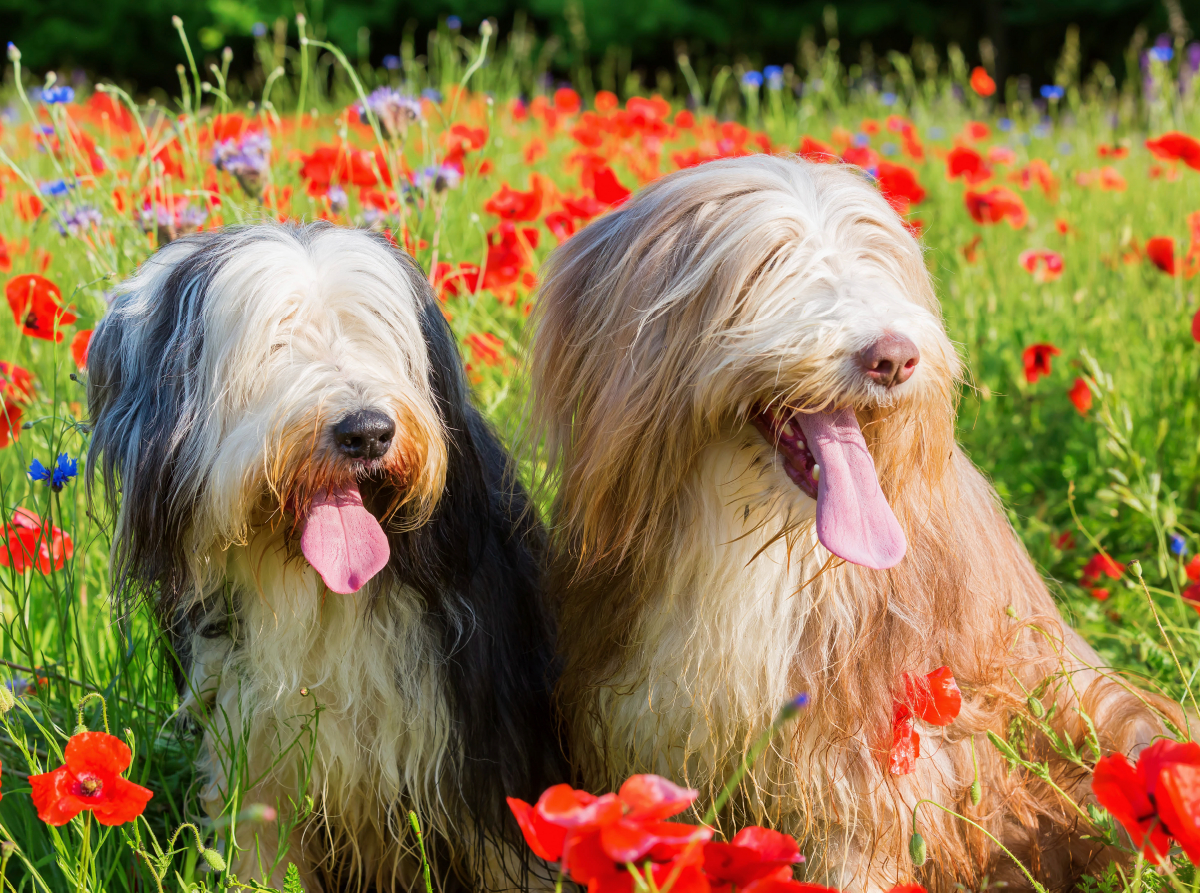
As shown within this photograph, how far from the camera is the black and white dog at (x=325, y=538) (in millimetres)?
1928

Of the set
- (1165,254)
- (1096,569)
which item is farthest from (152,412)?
(1165,254)

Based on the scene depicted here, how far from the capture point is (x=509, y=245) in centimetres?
323

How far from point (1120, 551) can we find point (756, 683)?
82.8 inches

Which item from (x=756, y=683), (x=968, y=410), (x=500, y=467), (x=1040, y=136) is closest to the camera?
(x=756, y=683)

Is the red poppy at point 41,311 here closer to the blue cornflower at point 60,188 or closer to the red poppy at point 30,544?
the red poppy at point 30,544

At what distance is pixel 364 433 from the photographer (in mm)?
1832

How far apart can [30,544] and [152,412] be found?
64 cm

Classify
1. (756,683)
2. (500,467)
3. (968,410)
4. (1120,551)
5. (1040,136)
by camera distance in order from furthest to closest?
(1040,136)
(968,410)
(1120,551)
(500,467)
(756,683)

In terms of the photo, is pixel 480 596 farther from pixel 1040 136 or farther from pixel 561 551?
pixel 1040 136

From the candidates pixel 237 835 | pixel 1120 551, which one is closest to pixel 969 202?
pixel 1120 551

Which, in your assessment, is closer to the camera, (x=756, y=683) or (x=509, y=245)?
(x=756, y=683)

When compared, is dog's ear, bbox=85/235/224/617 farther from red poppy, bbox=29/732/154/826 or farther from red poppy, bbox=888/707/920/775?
red poppy, bbox=888/707/920/775

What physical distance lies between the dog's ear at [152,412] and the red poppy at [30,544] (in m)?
0.17

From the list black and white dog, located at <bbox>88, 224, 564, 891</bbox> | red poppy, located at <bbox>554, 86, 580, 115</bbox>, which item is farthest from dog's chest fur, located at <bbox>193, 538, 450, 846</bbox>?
red poppy, located at <bbox>554, 86, 580, 115</bbox>
